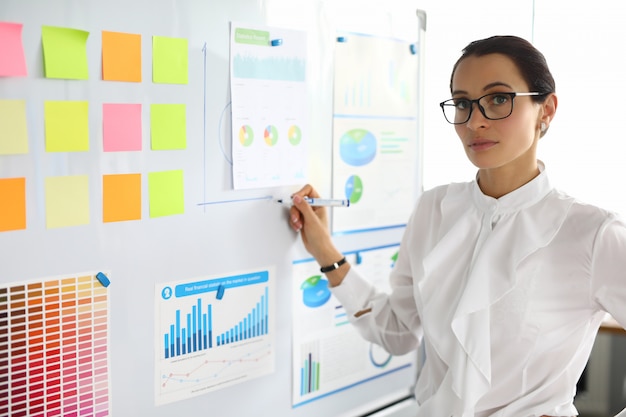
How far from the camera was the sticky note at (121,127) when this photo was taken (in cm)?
118

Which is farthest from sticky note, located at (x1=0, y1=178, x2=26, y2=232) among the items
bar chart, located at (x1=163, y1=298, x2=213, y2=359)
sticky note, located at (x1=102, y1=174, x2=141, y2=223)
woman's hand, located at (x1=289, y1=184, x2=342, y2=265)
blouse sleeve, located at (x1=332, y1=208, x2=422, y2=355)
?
blouse sleeve, located at (x1=332, y1=208, x2=422, y2=355)

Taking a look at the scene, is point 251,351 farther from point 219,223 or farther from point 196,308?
point 219,223

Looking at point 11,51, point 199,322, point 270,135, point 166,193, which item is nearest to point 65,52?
point 11,51

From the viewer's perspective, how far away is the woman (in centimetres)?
125

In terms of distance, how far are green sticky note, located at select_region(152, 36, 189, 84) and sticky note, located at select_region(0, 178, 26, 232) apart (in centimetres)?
31

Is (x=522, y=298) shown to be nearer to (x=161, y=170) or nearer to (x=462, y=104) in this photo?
(x=462, y=104)

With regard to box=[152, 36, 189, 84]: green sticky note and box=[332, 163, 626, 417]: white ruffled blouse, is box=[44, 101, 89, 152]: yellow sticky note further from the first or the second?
box=[332, 163, 626, 417]: white ruffled blouse

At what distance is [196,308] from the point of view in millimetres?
1354

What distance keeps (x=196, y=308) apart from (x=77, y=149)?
1.33ft

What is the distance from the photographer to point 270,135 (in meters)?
1.45

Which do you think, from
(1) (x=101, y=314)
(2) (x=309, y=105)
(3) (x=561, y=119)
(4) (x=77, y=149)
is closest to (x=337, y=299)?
(2) (x=309, y=105)

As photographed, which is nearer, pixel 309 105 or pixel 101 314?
pixel 101 314

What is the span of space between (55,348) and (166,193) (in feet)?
1.12

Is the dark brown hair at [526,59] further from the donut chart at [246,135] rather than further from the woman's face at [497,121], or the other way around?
the donut chart at [246,135]
